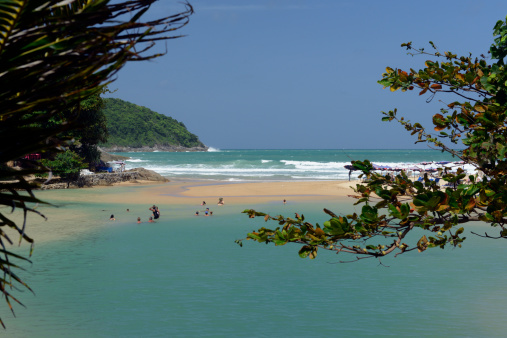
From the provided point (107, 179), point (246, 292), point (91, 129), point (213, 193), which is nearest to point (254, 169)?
point (107, 179)

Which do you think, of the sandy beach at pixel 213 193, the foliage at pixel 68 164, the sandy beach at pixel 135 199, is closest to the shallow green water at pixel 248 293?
the sandy beach at pixel 135 199

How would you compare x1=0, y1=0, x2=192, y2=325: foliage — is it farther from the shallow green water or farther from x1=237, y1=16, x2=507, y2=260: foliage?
the shallow green water

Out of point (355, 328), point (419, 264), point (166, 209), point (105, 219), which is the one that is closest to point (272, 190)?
point (166, 209)

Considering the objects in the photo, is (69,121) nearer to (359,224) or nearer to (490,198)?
(359,224)

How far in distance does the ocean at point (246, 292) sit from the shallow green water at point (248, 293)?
0.03 m

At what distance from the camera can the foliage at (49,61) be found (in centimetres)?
287

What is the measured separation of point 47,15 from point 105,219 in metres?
26.3

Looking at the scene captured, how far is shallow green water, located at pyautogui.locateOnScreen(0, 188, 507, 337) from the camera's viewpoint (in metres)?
12.0

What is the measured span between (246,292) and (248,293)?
0.11 m

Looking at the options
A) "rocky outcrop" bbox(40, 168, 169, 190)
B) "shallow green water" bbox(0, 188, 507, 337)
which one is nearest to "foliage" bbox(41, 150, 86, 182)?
"rocky outcrop" bbox(40, 168, 169, 190)

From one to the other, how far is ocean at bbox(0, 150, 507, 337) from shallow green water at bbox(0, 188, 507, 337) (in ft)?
0.09

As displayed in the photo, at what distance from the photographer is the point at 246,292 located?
1462cm

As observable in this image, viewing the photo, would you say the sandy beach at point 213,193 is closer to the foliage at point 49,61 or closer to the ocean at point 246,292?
the ocean at point 246,292

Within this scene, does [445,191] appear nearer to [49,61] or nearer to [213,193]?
[49,61]
